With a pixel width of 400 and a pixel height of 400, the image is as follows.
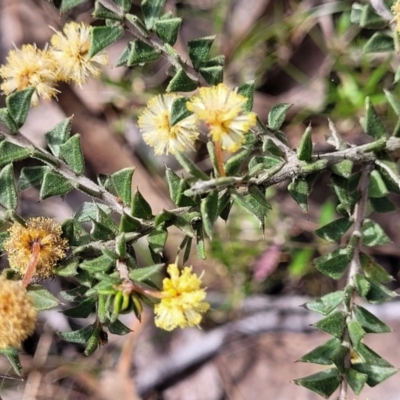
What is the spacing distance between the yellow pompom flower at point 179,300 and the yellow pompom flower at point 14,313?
29cm

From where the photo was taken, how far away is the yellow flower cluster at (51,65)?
154cm

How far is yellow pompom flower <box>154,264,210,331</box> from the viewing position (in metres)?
1.12

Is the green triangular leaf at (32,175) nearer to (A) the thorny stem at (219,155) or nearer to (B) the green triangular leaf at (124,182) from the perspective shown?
(B) the green triangular leaf at (124,182)

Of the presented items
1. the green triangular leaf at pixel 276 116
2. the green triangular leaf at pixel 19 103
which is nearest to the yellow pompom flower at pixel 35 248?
the green triangular leaf at pixel 19 103

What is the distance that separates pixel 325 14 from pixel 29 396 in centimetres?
288

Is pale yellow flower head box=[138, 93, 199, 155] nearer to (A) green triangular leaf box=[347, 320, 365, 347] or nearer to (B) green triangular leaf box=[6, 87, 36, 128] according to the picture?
(B) green triangular leaf box=[6, 87, 36, 128]

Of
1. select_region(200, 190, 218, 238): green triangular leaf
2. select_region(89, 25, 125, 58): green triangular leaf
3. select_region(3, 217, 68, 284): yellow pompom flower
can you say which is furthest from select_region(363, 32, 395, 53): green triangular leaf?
select_region(3, 217, 68, 284): yellow pompom flower

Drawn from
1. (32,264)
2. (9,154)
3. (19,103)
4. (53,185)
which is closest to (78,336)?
(32,264)

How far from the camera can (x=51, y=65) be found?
1556 mm

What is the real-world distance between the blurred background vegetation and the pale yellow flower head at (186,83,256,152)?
5.60 ft

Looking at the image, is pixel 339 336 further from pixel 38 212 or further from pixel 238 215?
pixel 38 212

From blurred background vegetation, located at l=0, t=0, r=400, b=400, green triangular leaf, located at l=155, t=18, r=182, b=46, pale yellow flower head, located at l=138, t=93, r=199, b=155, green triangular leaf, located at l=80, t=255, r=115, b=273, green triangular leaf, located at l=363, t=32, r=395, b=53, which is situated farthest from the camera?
blurred background vegetation, located at l=0, t=0, r=400, b=400

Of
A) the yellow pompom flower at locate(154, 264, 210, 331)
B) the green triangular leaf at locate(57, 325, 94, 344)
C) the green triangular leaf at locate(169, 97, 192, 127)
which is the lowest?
the green triangular leaf at locate(57, 325, 94, 344)

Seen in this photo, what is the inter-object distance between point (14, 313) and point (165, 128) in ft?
1.99
